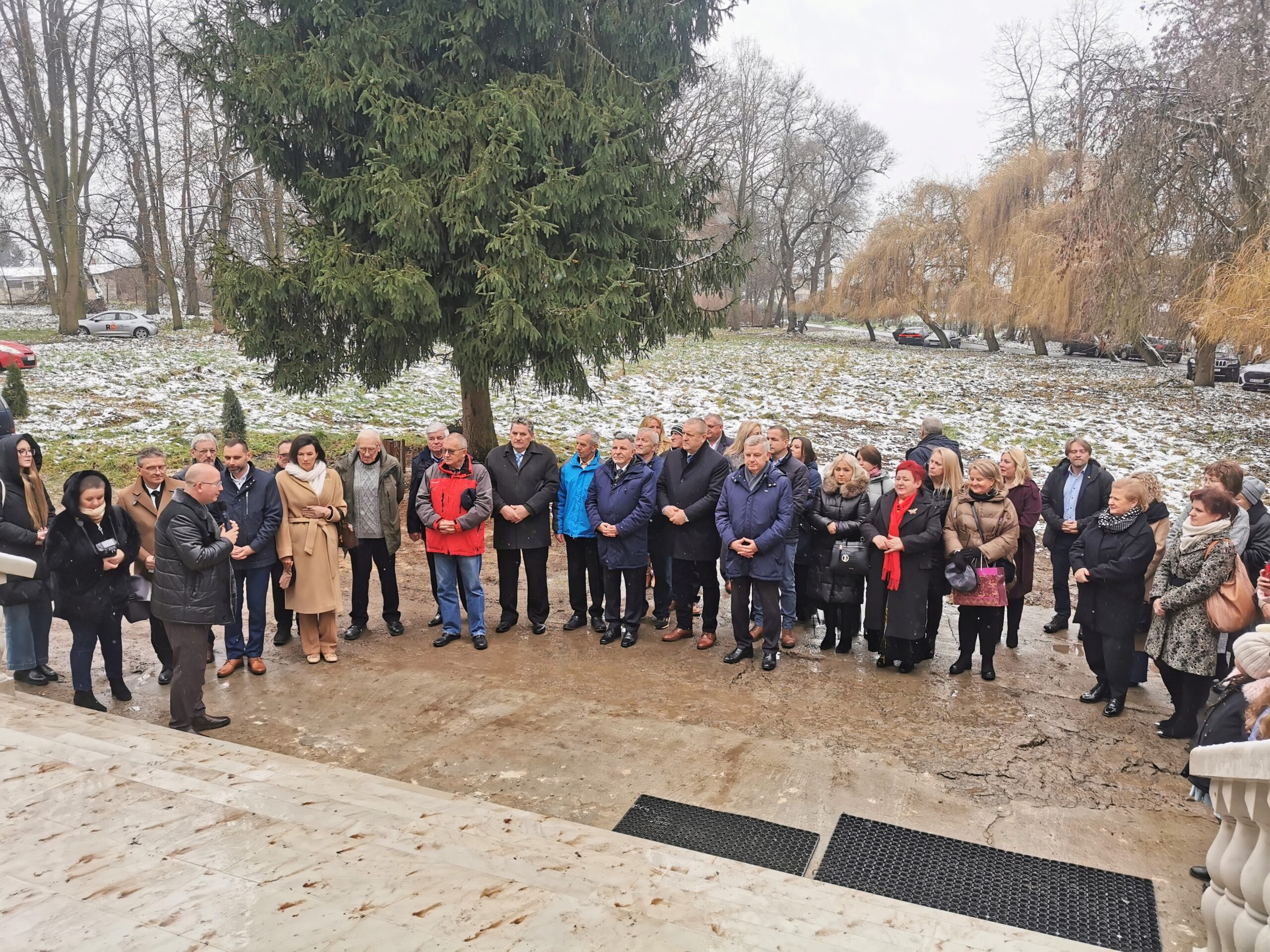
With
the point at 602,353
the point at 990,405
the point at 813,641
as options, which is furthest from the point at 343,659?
the point at 990,405

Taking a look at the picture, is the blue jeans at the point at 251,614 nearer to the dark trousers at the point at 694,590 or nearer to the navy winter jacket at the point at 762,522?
the dark trousers at the point at 694,590

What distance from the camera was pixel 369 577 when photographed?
272 inches

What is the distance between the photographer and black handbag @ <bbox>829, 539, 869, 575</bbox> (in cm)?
618

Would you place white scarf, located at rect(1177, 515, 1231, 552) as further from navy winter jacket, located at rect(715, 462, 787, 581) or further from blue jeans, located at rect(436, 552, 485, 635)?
blue jeans, located at rect(436, 552, 485, 635)

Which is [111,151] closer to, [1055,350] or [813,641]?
[813,641]

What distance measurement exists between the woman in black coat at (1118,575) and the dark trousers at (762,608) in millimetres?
1988

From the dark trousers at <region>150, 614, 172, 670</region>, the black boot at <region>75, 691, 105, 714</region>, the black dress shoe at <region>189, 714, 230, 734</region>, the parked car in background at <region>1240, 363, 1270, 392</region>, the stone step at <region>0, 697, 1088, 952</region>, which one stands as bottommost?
the black dress shoe at <region>189, 714, 230, 734</region>

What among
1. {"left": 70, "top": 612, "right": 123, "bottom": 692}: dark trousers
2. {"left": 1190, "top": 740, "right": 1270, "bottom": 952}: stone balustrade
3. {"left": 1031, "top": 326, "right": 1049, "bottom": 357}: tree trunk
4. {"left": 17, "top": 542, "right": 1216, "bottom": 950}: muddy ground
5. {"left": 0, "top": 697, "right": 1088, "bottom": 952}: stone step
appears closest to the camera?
{"left": 1190, "top": 740, "right": 1270, "bottom": 952}: stone balustrade

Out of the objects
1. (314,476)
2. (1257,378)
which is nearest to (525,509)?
(314,476)

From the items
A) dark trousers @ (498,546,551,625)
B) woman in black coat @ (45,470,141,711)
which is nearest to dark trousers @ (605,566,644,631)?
dark trousers @ (498,546,551,625)

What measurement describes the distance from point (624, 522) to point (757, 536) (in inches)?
42.6

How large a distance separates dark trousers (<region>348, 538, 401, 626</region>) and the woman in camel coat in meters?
0.30

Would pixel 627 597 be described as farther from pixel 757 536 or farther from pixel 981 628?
pixel 981 628

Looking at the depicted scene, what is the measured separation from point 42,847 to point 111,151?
3029 centimetres
